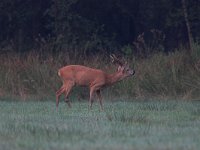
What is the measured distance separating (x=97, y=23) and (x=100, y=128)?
24.0 m

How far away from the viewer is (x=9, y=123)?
44.9 feet

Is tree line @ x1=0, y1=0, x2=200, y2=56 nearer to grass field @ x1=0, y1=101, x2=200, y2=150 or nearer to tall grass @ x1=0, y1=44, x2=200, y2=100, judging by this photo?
tall grass @ x1=0, y1=44, x2=200, y2=100

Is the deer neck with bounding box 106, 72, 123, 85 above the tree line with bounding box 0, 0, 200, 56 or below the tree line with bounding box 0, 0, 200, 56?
below

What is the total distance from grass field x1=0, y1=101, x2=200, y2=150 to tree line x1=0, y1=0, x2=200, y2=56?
16378mm

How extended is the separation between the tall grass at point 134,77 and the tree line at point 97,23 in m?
8.54

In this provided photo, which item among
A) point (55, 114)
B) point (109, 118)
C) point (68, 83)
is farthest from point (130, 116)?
point (68, 83)

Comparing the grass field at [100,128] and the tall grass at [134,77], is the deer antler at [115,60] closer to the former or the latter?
the tall grass at [134,77]

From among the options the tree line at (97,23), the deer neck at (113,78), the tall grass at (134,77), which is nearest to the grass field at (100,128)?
the deer neck at (113,78)

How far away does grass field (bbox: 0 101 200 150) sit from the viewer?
1080 centimetres

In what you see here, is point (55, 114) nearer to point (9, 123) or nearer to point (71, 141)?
point (9, 123)

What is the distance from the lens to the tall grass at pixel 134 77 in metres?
22.4

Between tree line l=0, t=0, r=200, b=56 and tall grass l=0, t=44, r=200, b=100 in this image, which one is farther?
tree line l=0, t=0, r=200, b=56

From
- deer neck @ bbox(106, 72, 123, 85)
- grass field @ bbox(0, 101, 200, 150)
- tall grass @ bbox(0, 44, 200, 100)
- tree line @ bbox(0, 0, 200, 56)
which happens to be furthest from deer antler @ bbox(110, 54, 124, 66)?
tree line @ bbox(0, 0, 200, 56)

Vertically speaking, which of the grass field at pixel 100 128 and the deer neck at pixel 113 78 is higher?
the deer neck at pixel 113 78
